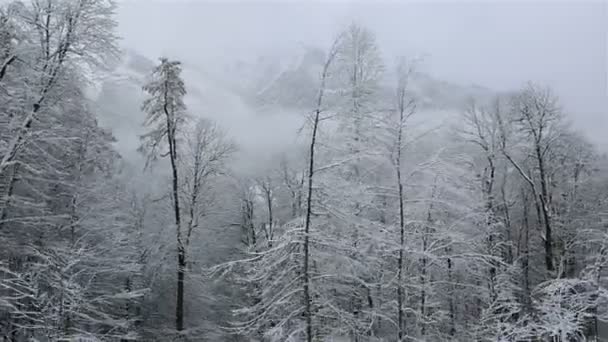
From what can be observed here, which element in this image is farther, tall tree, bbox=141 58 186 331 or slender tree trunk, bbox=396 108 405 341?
tall tree, bbox=141 58 186 331

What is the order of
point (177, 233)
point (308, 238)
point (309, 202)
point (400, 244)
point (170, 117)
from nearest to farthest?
point (308, 238)
point (309, 202)
point (400, 244)
point (170, 117)
point (177, 233)

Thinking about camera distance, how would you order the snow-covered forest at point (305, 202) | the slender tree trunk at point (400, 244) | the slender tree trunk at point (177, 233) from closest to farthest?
1. the snow-covered forest at point (305, 202)
2. the slender tree trunk at point (400, 244)
3. the slender tree trunk at point (177, 233)

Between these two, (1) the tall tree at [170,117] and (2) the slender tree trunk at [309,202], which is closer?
(2) the slender tree trunk at [309,202]

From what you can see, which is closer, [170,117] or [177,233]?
[170,117]

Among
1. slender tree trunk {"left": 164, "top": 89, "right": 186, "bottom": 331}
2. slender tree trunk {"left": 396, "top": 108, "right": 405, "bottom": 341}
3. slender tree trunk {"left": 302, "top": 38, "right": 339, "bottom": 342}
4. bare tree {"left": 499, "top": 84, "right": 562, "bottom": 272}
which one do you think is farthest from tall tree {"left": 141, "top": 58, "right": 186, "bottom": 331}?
bare tree {"left": 499, "top": 84, "right": 562, "bottom": 272}

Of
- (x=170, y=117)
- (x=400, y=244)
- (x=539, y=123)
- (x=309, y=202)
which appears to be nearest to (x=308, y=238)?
(x=309, y=202)

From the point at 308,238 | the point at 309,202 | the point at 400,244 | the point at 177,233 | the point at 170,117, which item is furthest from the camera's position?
the point at 177,233

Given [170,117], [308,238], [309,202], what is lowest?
[308,238]

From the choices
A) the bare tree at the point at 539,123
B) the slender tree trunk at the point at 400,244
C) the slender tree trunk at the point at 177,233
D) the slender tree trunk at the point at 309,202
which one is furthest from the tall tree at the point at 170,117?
the bare tree at the point at 539,123

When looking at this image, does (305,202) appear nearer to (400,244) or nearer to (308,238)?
(308,238)

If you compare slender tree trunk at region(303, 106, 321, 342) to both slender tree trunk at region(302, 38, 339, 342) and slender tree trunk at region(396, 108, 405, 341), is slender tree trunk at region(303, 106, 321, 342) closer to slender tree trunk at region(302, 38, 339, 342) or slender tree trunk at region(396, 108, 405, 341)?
slender tree trunk at region(302, 38, 339, 342)

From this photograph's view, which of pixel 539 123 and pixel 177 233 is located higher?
pixel 539 123

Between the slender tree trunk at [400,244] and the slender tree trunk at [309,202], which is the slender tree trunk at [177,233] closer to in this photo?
the slender tree trunk at [309,202]

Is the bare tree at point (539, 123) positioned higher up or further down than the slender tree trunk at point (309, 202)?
higher up
